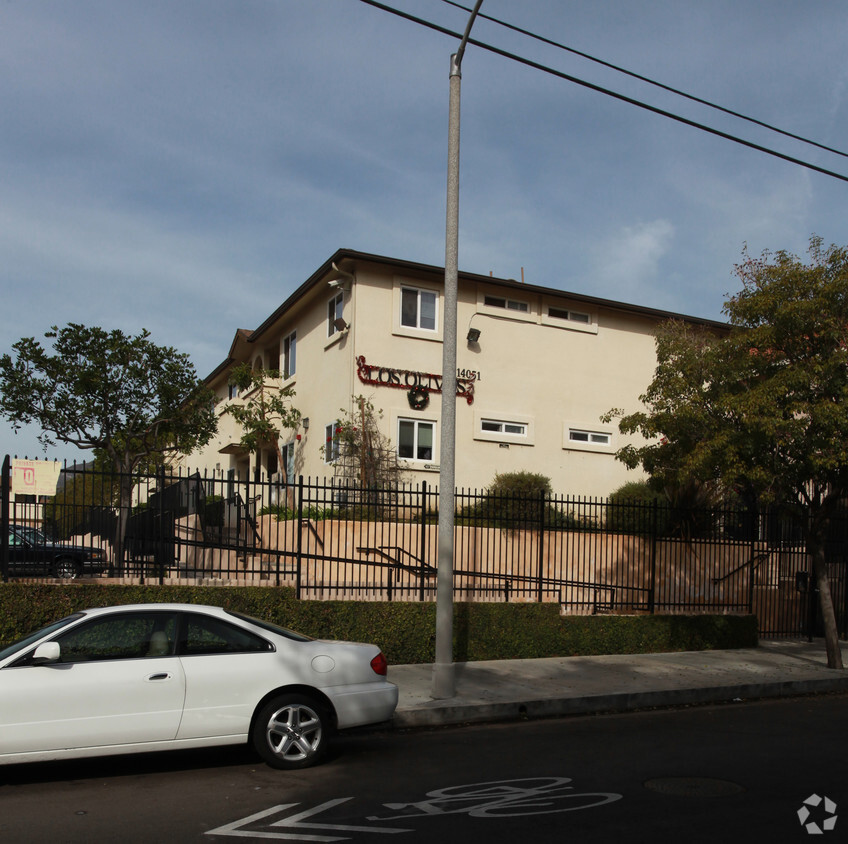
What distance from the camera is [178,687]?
7.53 meters

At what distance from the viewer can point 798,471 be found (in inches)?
554

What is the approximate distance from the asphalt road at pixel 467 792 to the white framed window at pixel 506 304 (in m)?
17.1

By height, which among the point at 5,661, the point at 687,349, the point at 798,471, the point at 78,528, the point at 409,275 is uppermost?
the point at 409,275

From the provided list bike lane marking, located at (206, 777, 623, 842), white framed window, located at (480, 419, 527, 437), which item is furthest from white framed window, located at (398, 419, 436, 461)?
bike lane marking, located at (206, 777, 623, 842)

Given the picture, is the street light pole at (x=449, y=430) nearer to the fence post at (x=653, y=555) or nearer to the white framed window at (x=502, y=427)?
the fence post at (x=653, y=555)

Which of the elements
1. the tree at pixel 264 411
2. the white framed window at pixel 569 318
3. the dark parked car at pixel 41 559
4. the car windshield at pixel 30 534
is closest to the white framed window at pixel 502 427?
the white framed window at pixel 569 318

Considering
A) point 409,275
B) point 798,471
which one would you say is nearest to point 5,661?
point 798,471

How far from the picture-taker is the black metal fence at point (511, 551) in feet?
48.1

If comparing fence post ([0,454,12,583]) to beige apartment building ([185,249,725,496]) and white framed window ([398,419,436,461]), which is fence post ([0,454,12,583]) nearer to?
beige apartment building ([185,249,725,496])

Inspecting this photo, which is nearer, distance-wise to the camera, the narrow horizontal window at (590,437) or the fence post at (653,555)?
the fence post at (653,555)

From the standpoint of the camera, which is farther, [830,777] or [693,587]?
[693,587]

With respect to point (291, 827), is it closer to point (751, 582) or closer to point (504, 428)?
point (751, 582)

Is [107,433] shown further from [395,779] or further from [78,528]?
[395,779]

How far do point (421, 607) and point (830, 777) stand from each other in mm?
7359
